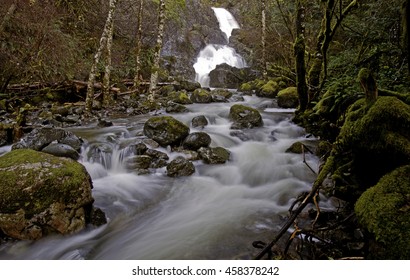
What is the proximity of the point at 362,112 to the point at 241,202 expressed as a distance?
2.24m

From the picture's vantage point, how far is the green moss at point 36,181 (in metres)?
3.12

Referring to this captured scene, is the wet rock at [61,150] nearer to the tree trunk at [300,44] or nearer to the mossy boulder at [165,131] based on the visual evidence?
the mossy boulder at [165,131]

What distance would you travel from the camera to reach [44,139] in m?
5.36

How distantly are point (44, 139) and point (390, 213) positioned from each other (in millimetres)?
5609

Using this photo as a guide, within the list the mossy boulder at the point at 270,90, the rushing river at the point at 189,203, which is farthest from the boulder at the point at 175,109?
the mossy boulder at the point at 270,90

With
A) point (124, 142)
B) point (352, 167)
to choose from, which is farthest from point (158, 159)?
point (352, 167)

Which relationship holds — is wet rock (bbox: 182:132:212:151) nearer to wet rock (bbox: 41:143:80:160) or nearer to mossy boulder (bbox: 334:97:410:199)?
wet rock (bbox: 41:143:80:160)

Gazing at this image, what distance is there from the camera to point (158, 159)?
5.63 meters

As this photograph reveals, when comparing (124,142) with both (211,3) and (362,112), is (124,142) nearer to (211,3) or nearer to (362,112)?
(362,112)

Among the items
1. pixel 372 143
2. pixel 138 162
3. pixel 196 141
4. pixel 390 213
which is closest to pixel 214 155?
pixel 196 141

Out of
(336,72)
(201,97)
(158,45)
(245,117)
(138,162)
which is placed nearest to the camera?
(138,162)

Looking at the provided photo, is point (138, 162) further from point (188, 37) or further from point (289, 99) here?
point (188, 37)

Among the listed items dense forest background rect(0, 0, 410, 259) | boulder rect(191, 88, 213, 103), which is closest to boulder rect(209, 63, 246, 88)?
dense forest background rect(0, 0, 410, 259)

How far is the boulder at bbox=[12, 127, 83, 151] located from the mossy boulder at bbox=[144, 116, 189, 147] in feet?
5.09
